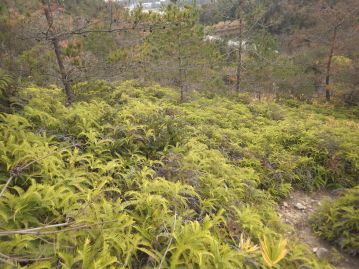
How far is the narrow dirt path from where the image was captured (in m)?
4.56

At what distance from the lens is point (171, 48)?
12.3 metres

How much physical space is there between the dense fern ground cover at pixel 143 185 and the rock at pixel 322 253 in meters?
0.54

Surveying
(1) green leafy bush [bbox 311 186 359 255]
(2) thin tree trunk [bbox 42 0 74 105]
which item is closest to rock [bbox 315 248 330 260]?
(1) green leafy bush [bbox 311 186 359 255]

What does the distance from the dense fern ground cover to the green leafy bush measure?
0.87m

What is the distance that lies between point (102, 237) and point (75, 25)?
5.16m

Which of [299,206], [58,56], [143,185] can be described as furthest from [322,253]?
[58,56]

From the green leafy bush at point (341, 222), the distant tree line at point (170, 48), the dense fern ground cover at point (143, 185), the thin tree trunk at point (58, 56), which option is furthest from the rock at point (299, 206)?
the thin tree trunk at point (58, 56)

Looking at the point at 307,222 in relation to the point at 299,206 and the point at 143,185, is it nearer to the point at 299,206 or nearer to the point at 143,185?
the point at 299,206

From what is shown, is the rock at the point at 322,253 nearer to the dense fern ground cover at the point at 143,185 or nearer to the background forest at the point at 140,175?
the background forest at the point at 140,175

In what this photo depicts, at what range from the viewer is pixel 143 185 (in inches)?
154

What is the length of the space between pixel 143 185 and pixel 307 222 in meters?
3.54

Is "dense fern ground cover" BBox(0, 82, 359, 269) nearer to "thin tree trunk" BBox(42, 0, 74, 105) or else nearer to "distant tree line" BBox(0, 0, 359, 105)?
"thin tree trunk" BBox(42, 0, 74, 105)

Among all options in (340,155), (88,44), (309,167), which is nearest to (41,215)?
(309,167)

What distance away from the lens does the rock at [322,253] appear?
463 cm
